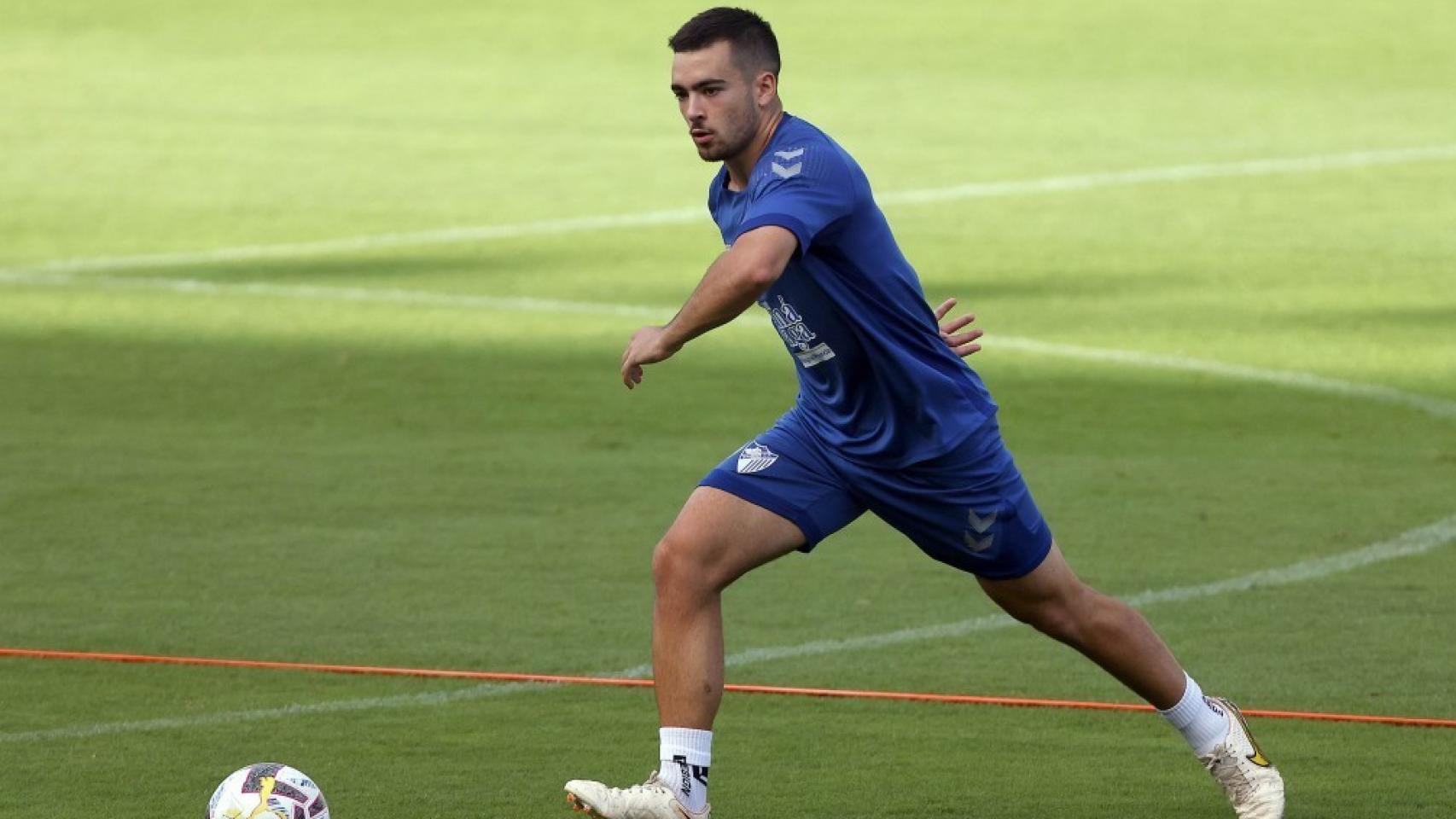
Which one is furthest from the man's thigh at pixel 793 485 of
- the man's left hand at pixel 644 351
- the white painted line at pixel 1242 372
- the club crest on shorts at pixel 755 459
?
the white painted line at pixel 1242 372

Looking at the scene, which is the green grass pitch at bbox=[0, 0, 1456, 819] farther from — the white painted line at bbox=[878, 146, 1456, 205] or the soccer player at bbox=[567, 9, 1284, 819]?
the soccer player at bbox=[567, 9, 1284, 819]

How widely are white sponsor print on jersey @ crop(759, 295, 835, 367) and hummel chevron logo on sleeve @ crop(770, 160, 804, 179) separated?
34 cm

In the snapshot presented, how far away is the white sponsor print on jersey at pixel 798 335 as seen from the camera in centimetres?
643

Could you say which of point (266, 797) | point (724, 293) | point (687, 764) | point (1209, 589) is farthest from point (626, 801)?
point (1209, 589)

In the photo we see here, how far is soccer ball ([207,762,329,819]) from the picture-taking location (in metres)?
6.11

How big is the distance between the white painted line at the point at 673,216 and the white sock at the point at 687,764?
1185 cm

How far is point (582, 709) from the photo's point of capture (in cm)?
786

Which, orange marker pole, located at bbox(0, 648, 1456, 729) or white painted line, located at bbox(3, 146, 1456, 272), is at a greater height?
white painted line, located at bbox(3, 146, 1456, 272)

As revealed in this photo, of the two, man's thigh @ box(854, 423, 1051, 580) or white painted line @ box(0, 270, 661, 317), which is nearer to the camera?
man's thigh @ box(854, 423, 1051, 580)

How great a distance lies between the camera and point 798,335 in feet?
21.2

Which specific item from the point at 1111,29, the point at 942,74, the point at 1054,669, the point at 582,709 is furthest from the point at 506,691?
the point at 1111,29

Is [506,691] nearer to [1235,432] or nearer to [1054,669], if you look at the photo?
[1054,669]

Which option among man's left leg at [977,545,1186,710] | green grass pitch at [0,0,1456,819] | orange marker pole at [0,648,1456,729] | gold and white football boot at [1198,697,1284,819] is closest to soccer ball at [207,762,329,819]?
green grass pitch at [0,0,1456,819]

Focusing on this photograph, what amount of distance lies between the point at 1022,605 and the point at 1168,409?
6480 millimetres
